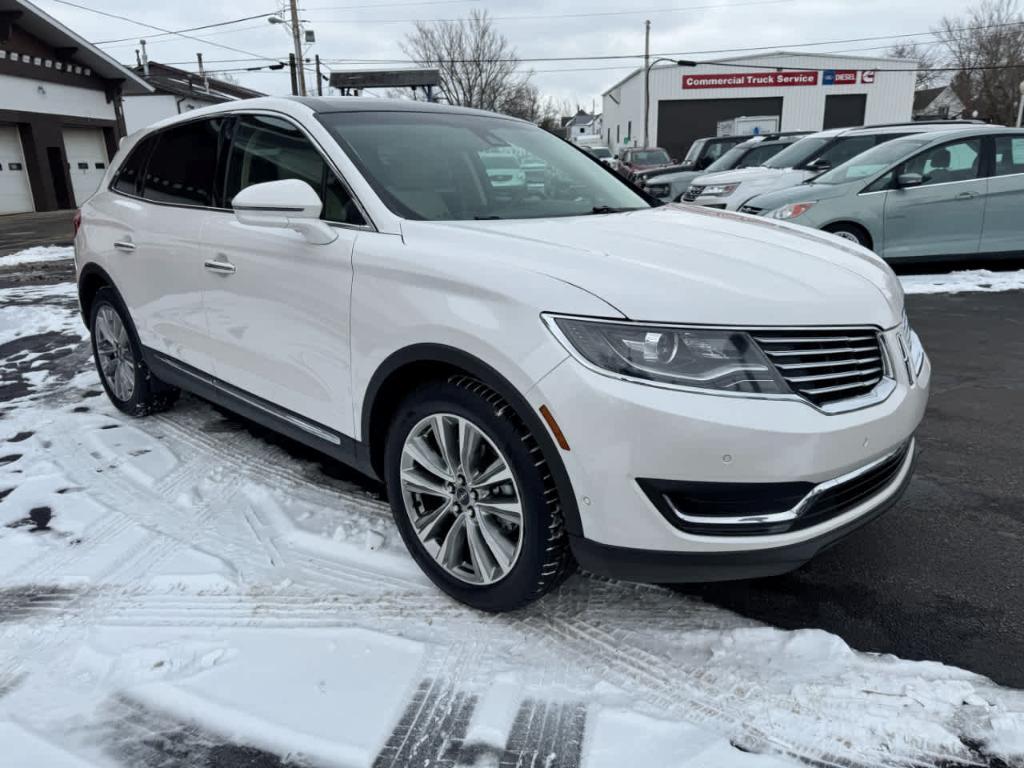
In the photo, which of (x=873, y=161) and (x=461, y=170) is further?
(x=873, y=161)

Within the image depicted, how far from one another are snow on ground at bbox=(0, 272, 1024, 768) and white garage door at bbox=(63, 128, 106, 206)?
2536cm

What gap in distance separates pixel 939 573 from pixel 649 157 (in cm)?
2364

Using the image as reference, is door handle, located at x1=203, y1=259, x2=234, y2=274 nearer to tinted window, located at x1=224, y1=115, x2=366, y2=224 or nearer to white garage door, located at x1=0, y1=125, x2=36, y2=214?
tinted window, located at x1=224, y1=115, x2=366, y2=224

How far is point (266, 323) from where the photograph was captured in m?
3.06

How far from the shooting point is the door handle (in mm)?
3227

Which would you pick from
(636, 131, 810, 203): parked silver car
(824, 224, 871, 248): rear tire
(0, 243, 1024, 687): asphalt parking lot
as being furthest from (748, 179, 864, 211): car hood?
(636, 131, 810, 203): parked silver car

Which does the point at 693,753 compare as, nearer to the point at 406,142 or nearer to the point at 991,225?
the point at 406,142

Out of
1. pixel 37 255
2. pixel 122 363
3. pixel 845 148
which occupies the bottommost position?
pixel 37 255

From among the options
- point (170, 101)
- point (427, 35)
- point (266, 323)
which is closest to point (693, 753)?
point (266, 323)

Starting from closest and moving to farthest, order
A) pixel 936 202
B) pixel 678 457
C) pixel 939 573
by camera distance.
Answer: pixel 678 457 < pixel 939 573 < pixel 936 202

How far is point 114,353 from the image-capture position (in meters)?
4.59

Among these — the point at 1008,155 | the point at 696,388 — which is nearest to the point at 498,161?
the point at 696,388

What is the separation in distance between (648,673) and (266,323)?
6.48 feet

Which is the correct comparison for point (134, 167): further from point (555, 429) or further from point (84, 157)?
point (84, 157)
